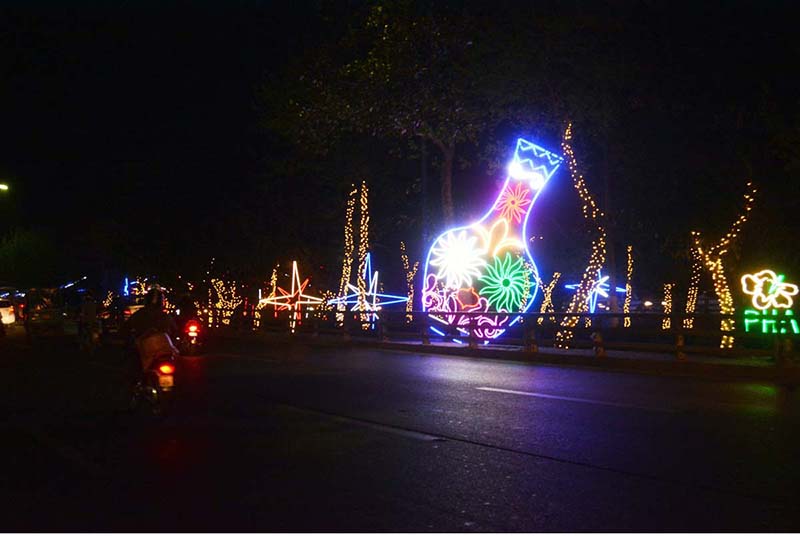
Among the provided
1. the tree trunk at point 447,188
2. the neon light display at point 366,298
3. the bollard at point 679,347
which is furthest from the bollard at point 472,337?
the neon light display at point 366,298

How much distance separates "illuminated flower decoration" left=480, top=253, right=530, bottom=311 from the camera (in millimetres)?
27172

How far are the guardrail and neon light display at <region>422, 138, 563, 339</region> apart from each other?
59 cm

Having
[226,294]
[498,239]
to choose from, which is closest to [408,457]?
[498,239]

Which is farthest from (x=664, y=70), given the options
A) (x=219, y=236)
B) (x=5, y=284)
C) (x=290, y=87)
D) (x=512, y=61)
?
(x=5, y=284)

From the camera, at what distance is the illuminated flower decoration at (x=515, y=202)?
26.6 m

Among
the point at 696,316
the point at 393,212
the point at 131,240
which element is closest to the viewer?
the point at 696,316

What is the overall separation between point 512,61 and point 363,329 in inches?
461

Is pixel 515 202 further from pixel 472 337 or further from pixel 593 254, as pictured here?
pixel 472 337

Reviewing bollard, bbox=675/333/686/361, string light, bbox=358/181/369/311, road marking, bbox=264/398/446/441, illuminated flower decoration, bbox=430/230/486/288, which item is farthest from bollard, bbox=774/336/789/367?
string light, bbox=358/181/369/311

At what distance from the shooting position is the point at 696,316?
766 inches

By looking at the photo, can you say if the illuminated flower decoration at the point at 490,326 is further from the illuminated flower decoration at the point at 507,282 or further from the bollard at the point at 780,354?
the bollard at the point at 780,354

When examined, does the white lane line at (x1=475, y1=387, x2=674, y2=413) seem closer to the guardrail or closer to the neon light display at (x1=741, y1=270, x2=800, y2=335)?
the guardrail

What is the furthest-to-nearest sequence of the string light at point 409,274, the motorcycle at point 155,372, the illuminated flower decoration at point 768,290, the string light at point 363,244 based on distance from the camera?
the string light at point 409,274, the string light at point 363,244, the illuminated flower decoration at point 768,290, the motorcycle at point 155,372

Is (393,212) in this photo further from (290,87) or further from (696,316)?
(696,316)
